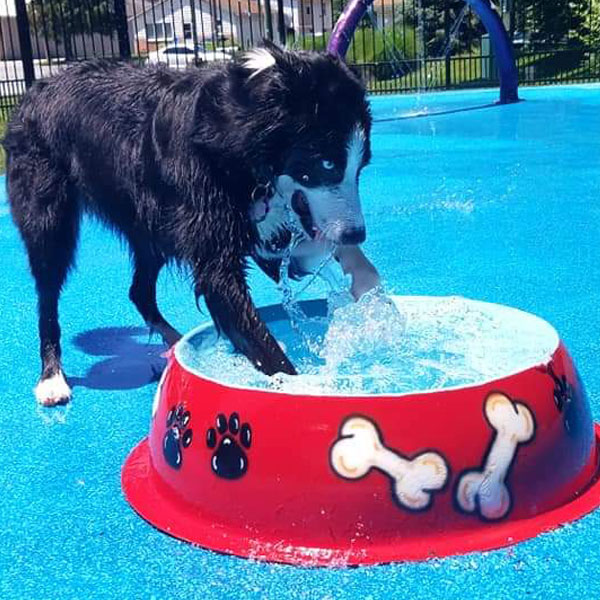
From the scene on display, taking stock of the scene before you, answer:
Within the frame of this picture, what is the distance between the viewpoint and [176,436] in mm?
2711

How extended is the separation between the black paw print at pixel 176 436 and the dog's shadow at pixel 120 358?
1.23m

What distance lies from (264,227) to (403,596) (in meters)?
1.31

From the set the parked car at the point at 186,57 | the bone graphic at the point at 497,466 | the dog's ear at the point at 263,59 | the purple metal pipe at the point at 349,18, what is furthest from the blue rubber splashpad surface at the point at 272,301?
the purple metal pipe at the point at 349,18

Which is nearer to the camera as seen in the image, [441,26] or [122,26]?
[122,26]

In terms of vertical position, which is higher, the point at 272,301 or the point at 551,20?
the point at 551,20

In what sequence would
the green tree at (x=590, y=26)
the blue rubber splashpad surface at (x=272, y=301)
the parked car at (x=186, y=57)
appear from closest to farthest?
the blue rubber splashpad surface at (x=272, y=301), the parked car at (x=186, y=57), the green tree at (x=590, y=26)

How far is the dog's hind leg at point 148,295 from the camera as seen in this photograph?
4281mm

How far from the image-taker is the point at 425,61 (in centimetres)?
2108

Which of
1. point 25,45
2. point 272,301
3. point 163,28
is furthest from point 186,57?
Answer: point 163,28

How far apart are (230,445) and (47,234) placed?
1.72 metres

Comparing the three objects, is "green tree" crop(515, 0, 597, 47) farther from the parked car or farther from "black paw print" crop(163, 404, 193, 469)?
"black paw print" crop(163, 404, 193, 469)

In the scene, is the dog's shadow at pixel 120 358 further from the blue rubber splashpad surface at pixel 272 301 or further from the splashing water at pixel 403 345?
the splashing water at pixel 403 345

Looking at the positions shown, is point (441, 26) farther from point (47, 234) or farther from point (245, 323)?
point (245, 323)

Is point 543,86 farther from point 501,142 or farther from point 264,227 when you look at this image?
point 264,227
